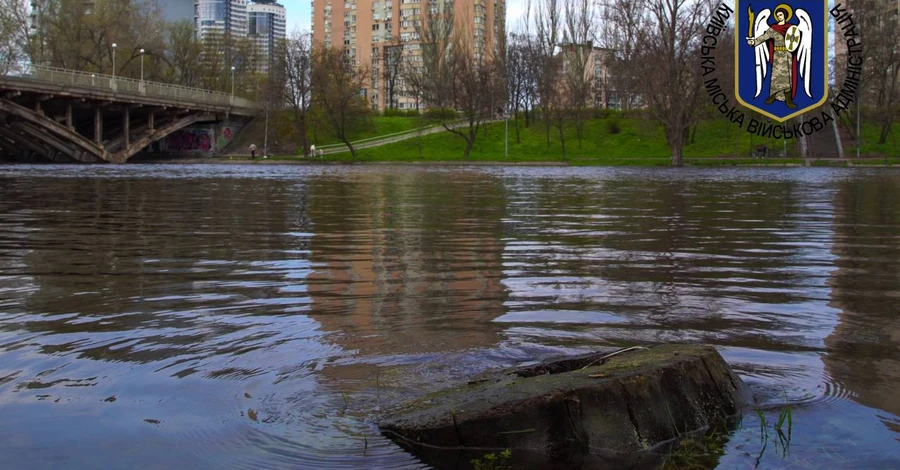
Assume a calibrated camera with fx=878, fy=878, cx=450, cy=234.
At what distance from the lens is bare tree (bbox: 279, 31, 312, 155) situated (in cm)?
7544

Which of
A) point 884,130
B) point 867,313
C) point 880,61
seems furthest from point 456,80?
point 867,313

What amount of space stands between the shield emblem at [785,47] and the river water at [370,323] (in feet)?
66.3

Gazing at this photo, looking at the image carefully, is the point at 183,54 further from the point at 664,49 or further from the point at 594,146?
the point at 664,49

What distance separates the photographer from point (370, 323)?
6.28 metres

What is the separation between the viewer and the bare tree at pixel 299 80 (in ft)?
247

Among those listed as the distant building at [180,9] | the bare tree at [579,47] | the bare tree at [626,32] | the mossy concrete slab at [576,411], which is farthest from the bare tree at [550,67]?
the distant building at [180,9]

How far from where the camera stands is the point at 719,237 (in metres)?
12.4

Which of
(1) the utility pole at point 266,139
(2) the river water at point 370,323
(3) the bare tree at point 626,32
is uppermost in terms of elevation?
(3) the bare tree at point 626,32

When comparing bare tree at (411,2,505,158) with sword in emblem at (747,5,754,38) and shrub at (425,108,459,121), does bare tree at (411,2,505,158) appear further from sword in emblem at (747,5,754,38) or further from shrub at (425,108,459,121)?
sword in emblem at (747,5,754,38)

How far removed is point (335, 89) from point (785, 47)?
4643 cm

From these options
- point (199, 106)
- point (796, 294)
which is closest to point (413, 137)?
point (199, 106)

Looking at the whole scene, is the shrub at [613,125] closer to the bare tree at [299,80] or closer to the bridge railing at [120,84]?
the bare tree at [299,80]

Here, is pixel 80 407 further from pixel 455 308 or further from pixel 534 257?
pixel 534 257

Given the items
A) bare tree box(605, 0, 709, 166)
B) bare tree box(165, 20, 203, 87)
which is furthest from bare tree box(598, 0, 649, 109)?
bare tree box(165, 20, 203, 87)
